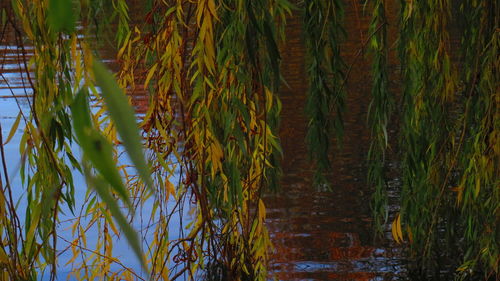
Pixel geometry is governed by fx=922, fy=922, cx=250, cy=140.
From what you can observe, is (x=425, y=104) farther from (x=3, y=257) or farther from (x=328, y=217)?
(x=328, y=217)

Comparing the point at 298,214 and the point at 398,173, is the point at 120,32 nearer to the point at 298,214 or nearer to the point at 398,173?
the point at 298,214

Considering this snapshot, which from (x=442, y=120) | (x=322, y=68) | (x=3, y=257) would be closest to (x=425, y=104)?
(x=442, y=120)

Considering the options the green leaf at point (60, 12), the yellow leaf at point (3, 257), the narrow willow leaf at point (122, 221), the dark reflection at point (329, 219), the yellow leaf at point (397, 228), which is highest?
the green leaf at point (60, 12)

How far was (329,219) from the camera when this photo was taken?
4910mm

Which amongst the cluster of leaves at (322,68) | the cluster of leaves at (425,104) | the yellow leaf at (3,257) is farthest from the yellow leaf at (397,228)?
the yellow leaf at (3,257)

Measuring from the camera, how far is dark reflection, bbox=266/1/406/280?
420 cm

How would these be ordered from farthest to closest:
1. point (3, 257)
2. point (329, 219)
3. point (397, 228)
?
point (329, 219), point (397, 228), point (3, 257)

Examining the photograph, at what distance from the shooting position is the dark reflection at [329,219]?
4195 millimetres

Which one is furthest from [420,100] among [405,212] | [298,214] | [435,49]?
[298,214]

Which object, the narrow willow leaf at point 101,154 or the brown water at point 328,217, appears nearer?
the narrow willow leaf at point 101,154

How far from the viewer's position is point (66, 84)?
1643 millimetres

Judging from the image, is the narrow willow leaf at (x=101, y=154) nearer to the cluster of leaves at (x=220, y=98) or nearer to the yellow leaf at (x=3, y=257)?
the yellow leaf at (x=3, y=257)

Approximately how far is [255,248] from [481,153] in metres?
0.91

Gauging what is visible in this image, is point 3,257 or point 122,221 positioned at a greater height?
point 122,221
